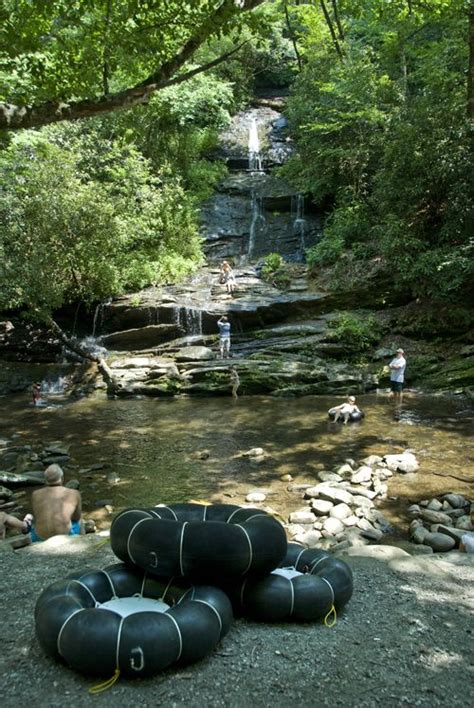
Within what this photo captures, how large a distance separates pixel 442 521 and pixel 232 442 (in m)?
5.02

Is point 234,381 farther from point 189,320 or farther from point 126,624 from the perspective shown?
point 126,624

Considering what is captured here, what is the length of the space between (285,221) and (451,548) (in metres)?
22.2

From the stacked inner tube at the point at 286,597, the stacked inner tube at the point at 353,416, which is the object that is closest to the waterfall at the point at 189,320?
the stacked inner tube at the point at 353,416

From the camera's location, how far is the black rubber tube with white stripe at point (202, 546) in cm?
349

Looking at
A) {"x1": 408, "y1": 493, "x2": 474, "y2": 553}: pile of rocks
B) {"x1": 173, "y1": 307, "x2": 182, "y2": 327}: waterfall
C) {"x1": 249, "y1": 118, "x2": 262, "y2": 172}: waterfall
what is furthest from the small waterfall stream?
{"x1": 408, "y1": 493, "x2": 474, "y2": 553}: pile of rocks

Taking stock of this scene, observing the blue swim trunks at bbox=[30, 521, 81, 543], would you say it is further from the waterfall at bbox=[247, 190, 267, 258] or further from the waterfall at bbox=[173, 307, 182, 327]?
the waterfall at bbox=[247, 190, 267, 258]

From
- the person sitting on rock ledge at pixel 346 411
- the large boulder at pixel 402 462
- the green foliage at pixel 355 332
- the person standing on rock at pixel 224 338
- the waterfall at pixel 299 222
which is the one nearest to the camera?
the large boulder at pixel 402 462

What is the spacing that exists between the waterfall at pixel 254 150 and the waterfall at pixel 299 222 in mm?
4827

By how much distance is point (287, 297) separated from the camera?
20.1 m

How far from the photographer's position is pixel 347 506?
302 inches

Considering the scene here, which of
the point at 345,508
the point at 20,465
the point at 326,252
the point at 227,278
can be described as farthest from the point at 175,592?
the point at 326,252

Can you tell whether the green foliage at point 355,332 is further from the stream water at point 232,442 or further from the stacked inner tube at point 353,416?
the stacked inner tube at point 353,416

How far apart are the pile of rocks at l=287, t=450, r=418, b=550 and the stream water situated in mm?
240

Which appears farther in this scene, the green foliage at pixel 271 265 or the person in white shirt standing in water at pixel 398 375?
the green foliage at pixel 271 265
